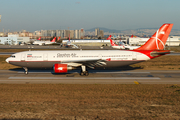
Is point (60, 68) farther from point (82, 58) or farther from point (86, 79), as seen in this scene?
point (86, 79)

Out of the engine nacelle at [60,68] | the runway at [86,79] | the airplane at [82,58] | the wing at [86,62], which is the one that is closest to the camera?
the runway at [86,79]

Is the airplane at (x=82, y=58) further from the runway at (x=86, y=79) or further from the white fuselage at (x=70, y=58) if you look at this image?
the runway at (x=86, y=79)

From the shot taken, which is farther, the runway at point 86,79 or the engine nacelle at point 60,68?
the engine nacelle at point 60,68

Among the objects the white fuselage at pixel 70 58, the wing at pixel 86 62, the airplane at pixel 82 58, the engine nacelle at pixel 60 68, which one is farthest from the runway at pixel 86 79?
the white fuselage at pixel 70 58

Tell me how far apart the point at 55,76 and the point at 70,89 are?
357 inches

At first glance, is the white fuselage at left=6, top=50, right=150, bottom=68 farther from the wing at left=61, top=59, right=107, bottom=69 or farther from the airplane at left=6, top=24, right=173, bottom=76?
the wing at left=61, top=59, right=107, bottom=69

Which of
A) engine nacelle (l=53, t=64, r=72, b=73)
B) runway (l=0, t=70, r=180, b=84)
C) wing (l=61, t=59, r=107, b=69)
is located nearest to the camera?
runway (l=0, t=70, r=180, b=84)

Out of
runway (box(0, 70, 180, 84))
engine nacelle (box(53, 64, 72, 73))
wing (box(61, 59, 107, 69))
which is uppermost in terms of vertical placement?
wing (box(61, 59, 107, 69))

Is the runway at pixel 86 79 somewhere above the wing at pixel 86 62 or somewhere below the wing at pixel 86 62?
below

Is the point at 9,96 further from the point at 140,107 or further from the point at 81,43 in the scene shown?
the point at 81,43

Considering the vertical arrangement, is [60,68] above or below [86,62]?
below

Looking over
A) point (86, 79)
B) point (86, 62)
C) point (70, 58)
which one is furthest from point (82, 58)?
point (86, 79)

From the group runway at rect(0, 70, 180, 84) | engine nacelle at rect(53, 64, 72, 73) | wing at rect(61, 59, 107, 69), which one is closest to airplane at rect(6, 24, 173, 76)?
wing at rect(61, 59, 107, 69)

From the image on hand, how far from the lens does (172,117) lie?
1373cm
